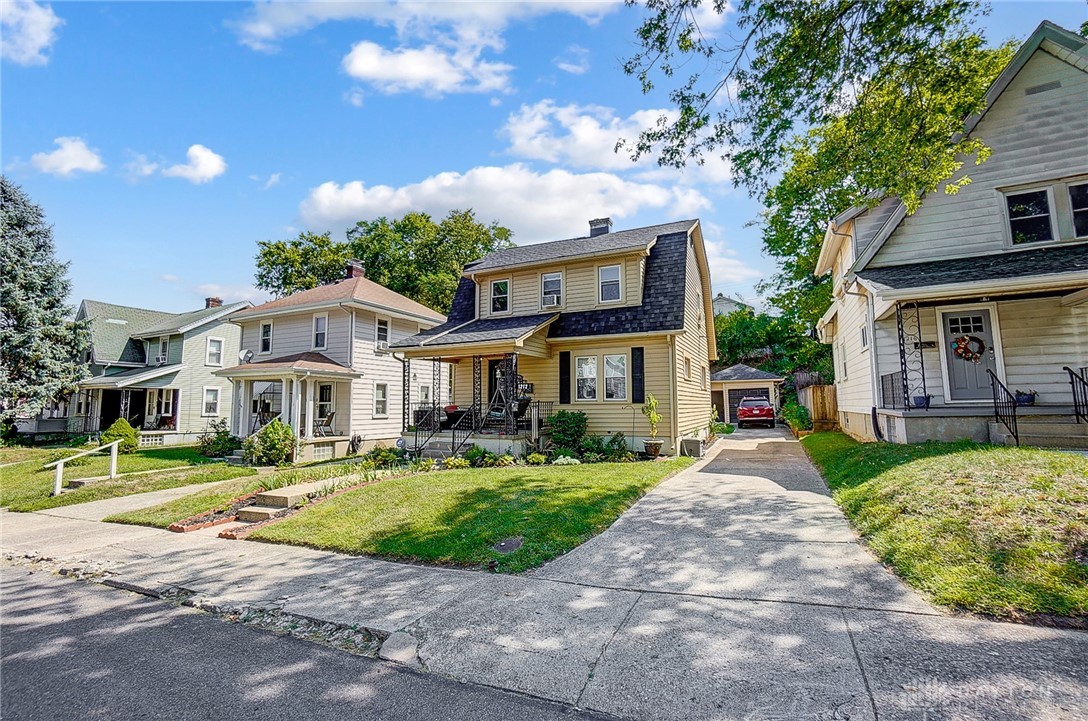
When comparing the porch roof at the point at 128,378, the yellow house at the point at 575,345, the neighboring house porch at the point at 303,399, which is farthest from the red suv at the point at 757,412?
the porch roof at the point at 128,378

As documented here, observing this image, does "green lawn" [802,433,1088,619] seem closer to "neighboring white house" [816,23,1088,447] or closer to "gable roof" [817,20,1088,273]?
"neighboring white house" [816,23,1088,447]

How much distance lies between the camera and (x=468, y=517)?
6.72 metres

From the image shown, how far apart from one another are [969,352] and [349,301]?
58.6 ft

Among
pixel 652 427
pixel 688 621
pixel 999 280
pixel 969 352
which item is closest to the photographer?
pixel 688 621

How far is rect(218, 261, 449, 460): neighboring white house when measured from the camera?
16.7m

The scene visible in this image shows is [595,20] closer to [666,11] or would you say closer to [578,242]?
[666,11]

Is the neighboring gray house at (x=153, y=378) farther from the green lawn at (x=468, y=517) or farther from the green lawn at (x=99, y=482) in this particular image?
the green lawn at (x=468, y=517)

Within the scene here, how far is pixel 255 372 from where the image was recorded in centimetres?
1658

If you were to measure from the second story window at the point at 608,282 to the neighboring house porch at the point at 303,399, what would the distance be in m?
9.58

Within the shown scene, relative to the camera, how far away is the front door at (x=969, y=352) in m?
10.1

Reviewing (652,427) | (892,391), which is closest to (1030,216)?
(892,391)

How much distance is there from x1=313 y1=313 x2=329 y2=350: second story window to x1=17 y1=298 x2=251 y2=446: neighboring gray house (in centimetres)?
865

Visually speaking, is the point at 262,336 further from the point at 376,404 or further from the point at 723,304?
the point at 723,304

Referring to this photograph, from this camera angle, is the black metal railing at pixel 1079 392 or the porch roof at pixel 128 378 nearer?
the black metal railing at pixel 1079 392
